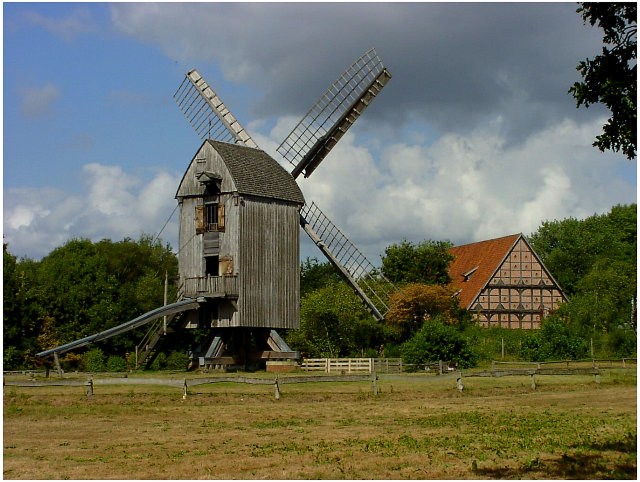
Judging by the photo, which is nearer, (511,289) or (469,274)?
(511,289)

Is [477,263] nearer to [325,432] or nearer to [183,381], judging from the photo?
[183,381]

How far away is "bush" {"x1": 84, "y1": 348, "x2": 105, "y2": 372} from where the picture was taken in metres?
45.1

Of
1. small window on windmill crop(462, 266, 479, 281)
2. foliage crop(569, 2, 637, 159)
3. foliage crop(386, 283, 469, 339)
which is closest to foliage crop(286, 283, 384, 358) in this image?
foliage crop(386, 283, 469, 339)

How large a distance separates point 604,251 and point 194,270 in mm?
61095

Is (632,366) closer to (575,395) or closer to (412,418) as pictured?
(575,395)

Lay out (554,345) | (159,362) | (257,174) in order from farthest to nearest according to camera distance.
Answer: (554,345)
(159,362)
(257,174)

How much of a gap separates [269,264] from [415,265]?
72.8ft

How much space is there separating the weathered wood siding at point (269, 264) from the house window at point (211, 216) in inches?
67.4

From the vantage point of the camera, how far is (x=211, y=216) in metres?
41.1

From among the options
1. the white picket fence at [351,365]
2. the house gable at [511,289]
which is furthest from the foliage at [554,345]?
the house gable at [511,289]

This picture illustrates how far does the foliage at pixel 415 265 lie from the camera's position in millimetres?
60688

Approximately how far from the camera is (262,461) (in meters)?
16.6

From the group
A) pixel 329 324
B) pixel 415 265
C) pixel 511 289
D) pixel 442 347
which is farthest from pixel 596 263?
pixel 442 347

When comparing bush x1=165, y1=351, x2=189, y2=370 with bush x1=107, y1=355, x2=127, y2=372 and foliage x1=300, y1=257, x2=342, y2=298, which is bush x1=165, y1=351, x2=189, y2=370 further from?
foliage x1=300, y1=257, x2=342, y2=298
